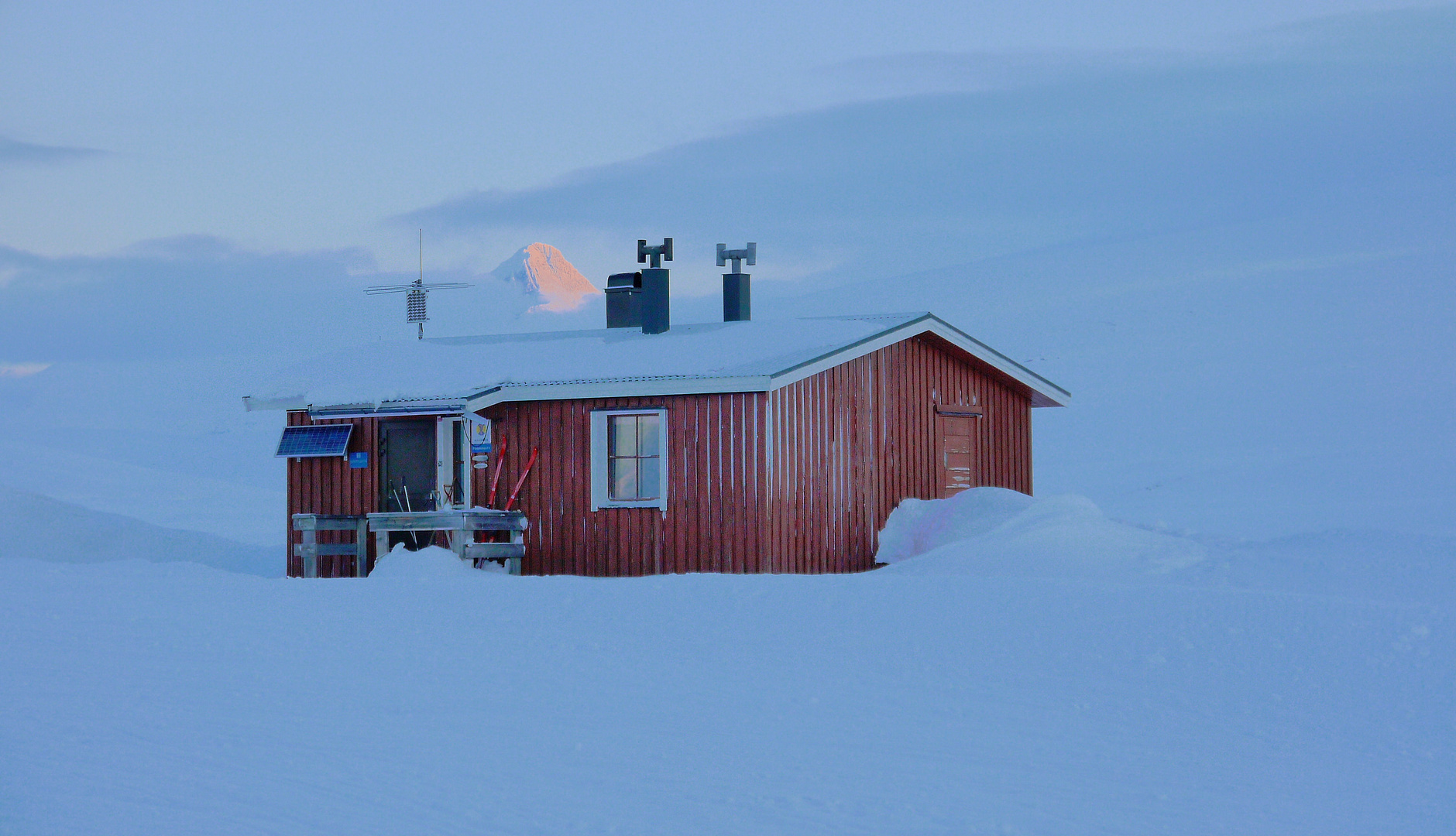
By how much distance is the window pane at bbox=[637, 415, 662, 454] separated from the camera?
18.8 m

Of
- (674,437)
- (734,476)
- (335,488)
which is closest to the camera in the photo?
(734,476)

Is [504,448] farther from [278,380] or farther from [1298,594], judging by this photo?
[1298,594]

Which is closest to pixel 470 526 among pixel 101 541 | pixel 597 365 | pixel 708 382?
pixel 597 365

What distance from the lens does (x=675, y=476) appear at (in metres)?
18.4

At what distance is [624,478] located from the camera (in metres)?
19.2

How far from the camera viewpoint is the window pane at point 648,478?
19.1 metres

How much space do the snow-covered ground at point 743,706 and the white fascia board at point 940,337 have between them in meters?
2.78

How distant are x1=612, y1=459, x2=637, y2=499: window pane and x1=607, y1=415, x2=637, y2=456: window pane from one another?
153 mm

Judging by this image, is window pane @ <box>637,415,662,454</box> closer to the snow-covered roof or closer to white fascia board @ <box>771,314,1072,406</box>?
the snow-covered roof

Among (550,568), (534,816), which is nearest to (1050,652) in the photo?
(534,816)

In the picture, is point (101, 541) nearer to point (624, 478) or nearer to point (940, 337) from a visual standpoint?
point (624, 478)

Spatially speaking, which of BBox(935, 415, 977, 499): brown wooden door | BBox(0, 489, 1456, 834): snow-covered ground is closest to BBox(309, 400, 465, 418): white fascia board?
BBox(0, 489, 1456, 834): snow-covered ground

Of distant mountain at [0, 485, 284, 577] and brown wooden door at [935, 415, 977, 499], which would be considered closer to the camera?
brown wooden door at [935, 415, 977, 499]

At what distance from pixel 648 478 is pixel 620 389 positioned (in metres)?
1.28
